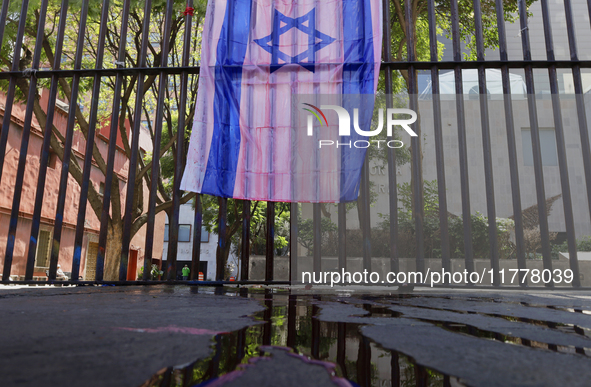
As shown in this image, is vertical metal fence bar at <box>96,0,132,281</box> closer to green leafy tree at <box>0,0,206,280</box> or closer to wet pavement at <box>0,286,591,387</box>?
green leafy tree at <box>0,0,206,280</box>

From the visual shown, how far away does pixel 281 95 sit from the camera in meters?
4.43

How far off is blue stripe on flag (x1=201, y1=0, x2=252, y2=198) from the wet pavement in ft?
7.72

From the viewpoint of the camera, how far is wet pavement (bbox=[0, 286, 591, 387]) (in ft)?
3.20

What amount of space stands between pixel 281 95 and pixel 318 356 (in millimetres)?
3544

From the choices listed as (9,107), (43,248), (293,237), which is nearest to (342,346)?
(293,237)

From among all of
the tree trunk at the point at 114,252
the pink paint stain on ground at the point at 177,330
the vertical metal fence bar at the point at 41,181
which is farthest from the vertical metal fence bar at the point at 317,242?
the tree trunk at the point at 114,252

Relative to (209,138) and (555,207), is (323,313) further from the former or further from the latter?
(555,207)

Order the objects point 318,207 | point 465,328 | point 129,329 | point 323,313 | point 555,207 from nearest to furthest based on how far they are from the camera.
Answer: point 129,329 → point 465,328 → point 323,313 → point 318,207 → point 555,207

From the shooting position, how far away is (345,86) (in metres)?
4.39

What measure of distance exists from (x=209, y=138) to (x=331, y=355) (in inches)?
136

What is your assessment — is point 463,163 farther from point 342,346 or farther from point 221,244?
point 342,346

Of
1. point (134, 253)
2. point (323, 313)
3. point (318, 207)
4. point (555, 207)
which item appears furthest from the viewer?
point (134, 253)

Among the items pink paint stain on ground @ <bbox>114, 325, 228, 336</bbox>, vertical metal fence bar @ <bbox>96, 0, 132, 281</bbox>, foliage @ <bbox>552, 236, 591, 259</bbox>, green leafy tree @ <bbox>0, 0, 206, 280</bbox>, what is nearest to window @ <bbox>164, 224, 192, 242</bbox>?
green leafy tree @ <bbox>0, 0, 206, 280</bbox>

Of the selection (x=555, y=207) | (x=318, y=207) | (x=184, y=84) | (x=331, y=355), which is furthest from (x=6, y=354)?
(x=555, y=207)
